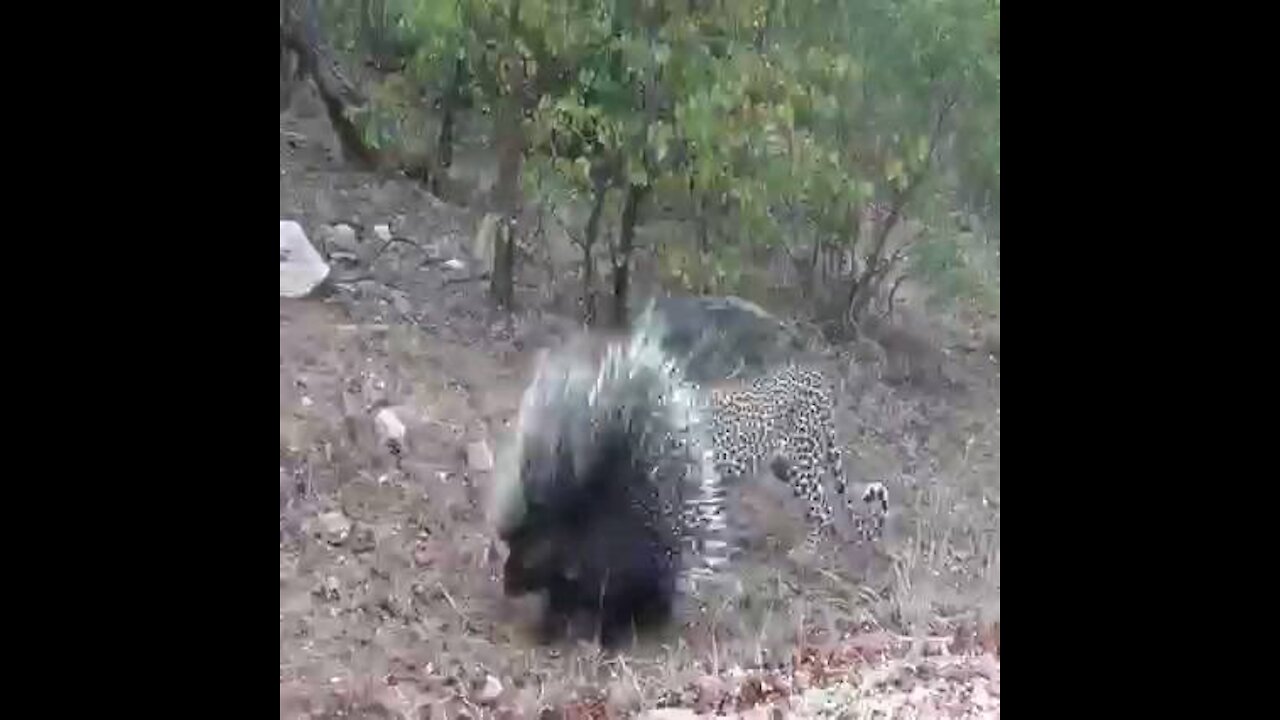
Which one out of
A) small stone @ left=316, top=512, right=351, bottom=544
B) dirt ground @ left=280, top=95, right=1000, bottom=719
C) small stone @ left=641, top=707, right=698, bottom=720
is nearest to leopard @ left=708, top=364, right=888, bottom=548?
dirt ground @ left=280, top=95, right=1000, bottom=719

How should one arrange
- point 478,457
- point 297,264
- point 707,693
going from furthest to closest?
point 707,693 → point 478,457 → point 297,264

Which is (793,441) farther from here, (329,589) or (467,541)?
(329,589)

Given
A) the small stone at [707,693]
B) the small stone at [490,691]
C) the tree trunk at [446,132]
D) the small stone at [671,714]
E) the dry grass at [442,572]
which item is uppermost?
the tree trunk at [446,132]

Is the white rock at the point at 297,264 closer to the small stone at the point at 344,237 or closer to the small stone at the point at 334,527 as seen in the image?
the small stone at the point at 344,237

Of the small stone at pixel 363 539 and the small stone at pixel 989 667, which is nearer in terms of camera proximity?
the small stone at pixel 363 539

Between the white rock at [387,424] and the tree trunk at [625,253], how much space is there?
379mm

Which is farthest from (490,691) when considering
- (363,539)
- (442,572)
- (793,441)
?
(793,441)

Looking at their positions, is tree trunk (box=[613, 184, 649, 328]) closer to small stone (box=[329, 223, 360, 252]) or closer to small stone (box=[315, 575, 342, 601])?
small stone (box=[329, 223, 360, 252])

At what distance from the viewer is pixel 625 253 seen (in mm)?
2180

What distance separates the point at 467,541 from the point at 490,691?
23 cm

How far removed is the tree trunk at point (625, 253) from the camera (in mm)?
2178

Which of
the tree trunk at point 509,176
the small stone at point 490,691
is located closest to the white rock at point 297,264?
the tree trunk at point 509,176

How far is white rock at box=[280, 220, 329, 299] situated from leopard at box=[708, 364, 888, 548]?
2.14 ft
